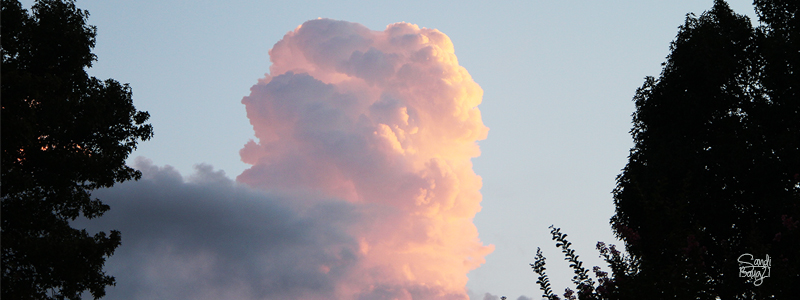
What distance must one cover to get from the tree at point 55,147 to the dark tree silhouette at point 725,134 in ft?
54.8

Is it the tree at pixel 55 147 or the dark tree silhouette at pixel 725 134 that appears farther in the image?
the dark tree silhouette at pixel 725 134

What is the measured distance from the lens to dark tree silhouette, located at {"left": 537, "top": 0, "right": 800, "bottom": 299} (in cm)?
2208

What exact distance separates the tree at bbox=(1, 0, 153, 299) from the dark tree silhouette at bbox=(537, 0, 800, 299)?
16.7m

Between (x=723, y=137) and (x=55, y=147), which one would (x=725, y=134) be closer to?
(x=723, y=137)

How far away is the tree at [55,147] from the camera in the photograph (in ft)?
57.9

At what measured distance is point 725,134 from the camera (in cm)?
2430

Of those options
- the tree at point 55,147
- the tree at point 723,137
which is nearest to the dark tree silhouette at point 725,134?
the tree at point 723,137

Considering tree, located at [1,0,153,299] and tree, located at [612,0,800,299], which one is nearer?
tree, located at [1,0,153,299]

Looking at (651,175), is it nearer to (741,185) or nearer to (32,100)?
(741,185)

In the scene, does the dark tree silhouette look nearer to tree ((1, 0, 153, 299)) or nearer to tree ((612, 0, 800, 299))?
tree ((612, 0, 800, 299))

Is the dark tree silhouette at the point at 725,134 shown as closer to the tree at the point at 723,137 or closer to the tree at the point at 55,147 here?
the tree at the point at 723,137

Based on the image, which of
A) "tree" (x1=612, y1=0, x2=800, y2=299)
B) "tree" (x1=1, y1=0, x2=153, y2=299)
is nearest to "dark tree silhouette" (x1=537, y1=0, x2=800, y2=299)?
"tree" (x1=612, y1=0, x2=800, y2=299)

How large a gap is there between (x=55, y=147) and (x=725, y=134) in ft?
77.7

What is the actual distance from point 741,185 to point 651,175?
10.2ft
